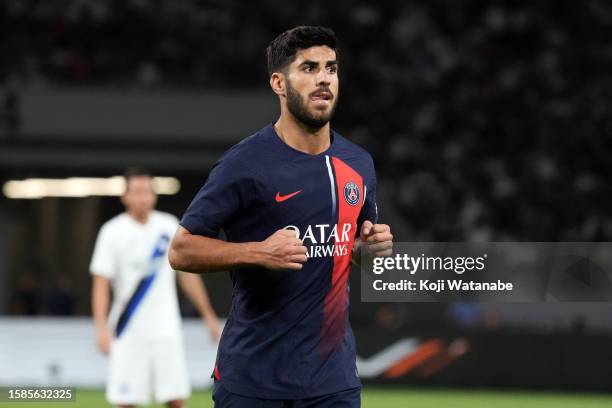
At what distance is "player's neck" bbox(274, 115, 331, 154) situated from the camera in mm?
4656

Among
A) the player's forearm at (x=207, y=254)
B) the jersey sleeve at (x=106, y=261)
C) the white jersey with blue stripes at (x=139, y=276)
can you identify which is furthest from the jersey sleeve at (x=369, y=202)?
the jersey sleeve at (x=106, y=261)

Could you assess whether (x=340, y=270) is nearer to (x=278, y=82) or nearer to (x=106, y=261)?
(x=278, y=82)

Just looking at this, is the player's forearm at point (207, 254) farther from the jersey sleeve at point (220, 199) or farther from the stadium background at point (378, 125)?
the stadium background at point (378, 125)

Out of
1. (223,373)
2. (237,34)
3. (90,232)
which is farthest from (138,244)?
(237,34)

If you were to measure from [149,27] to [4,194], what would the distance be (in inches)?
136

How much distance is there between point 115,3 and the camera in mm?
19188

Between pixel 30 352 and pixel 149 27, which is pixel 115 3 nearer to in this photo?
pixel 149 27

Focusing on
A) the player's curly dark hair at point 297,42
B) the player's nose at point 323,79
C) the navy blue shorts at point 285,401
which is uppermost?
the player's curly dark hair at point 297,42

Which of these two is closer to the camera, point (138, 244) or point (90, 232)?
point (138, 244)

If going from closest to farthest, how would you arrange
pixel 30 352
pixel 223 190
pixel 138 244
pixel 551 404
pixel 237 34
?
pixel 223 190 → pixel 138 244 → pixel 551 404 → pixel 30 352 → pixel 237 34

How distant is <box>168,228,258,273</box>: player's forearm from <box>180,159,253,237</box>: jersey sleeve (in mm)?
41

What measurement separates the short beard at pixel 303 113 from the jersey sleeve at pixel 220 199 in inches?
11.5

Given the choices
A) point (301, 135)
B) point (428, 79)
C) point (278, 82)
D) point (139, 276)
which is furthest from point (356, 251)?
point (428, 79)

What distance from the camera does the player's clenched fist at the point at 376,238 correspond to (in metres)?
4.63
